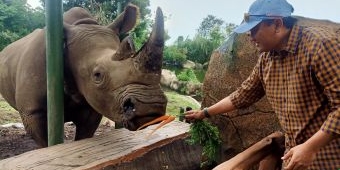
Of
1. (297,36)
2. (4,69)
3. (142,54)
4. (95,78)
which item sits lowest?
(4,69)

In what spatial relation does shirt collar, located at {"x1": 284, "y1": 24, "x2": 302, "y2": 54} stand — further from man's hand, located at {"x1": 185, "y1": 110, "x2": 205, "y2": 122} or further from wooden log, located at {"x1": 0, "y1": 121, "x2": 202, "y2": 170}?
wooden log, located at {"x1": 0, "y1": 121, "x2": 202, "y2": 170}

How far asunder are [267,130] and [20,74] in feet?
8.38

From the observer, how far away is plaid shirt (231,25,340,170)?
2217 mm

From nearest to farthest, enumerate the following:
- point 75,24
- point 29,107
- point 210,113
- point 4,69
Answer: point 210,113
point 29,107
point 75,24
point 4,69

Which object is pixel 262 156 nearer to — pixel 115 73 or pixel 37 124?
pixel 115 73

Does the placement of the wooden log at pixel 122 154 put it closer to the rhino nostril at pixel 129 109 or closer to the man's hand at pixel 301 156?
the rhino nostril at pixel 129 109

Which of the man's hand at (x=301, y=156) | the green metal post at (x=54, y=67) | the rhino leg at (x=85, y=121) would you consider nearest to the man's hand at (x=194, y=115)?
the man's hand at (x=301, y=156)

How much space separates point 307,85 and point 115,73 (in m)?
1.64

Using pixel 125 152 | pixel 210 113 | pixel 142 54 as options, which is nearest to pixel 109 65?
pixel 142 54

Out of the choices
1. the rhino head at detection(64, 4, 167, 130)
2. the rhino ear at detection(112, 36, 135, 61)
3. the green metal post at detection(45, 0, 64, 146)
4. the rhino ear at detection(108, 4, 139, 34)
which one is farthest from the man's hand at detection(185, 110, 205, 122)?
the rhino ear at detection(108, 4, 139, 34)

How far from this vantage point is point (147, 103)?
324cm

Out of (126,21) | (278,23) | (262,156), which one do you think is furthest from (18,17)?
(278,23)

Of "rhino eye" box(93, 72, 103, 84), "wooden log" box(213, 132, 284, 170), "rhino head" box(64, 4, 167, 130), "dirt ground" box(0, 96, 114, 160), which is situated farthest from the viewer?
"dirt ground" box(0, 96, 114, 160)

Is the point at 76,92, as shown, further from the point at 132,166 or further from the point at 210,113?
the point at 210,113
